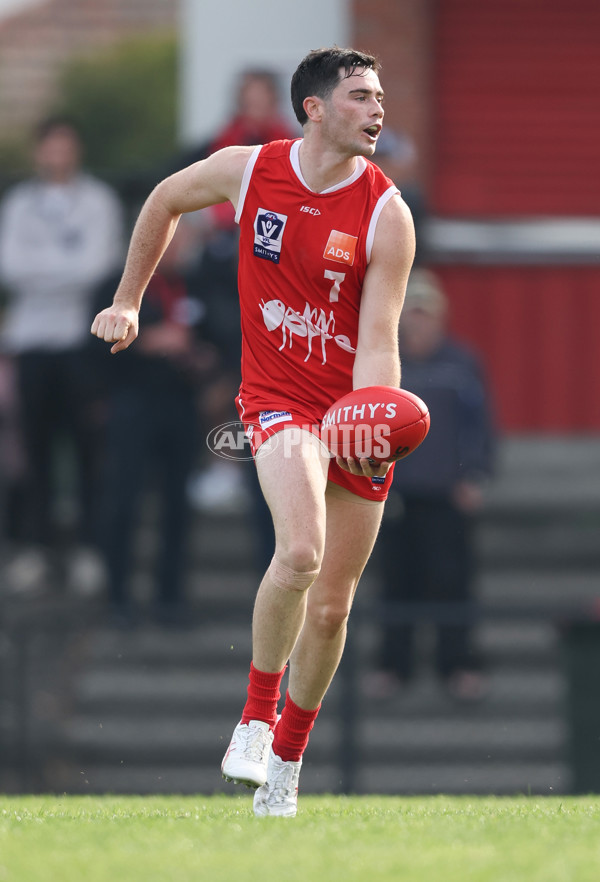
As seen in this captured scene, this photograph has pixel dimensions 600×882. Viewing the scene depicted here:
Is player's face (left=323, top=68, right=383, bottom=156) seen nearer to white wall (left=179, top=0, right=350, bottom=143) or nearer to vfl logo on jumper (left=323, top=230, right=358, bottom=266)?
vfl logo on jumper (left=323, top=230, right=358, bottom=266)

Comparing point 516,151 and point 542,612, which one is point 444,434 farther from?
point 516,151

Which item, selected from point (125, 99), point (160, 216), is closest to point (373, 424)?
point (160, 216)

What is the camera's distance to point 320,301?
551 cm

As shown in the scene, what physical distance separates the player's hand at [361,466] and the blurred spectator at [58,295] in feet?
17.5

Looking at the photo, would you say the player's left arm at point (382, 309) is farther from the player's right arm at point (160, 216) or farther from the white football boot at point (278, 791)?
the white football boot at point (278, 791)

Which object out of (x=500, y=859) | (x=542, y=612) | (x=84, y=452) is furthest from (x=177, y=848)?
(x=84, y=452)

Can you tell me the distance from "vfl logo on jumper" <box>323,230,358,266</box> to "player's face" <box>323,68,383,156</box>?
30 cm

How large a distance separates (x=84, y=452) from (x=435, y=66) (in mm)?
4894

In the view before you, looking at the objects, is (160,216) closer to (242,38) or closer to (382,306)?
(382,306)

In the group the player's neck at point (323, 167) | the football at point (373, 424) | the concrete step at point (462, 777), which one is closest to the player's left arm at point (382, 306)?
the football at point (373, 424)

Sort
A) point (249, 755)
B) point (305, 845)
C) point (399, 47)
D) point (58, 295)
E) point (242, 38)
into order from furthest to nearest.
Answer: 1. point (399, 47)
2. point (242, 38)
3. point (58, 295)
4. point (249, 755)
5. point (305, 845)

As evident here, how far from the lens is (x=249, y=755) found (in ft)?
17.3

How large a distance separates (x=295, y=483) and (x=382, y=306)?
709 millimetres

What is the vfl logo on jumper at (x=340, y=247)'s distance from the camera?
5410mm
